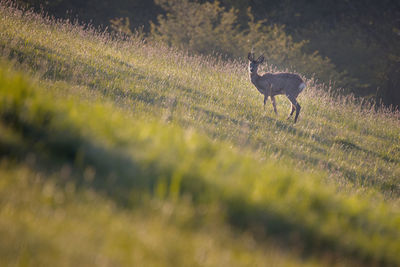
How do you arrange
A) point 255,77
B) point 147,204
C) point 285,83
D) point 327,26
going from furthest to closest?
point 327,26
point 255,77
point 285,83
point 147,204

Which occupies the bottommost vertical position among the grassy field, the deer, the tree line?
the grassy field

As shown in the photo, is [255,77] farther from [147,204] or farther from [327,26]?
[327,26]

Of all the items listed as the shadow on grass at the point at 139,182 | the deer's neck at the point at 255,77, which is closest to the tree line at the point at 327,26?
the deer's neck at the point at 255,77

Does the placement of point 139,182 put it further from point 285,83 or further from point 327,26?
point 327,26

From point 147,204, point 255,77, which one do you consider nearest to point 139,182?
point 147,204

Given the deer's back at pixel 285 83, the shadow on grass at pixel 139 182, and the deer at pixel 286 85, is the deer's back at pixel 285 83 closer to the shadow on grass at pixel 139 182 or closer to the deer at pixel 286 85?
the deer at pixel 286 85

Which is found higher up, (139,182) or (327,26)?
(327,26)

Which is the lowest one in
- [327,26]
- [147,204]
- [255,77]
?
[147,204]

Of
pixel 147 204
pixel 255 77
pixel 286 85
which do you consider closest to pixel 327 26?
pixel 255 77

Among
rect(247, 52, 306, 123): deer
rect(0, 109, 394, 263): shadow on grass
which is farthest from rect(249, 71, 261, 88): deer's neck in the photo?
rect(0, 109, 394, 263): shadow on grass

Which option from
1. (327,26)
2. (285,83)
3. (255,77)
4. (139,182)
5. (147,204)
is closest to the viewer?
(147,204)

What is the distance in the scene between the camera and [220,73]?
14953 mm

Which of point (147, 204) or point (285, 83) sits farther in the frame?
point (285, 83)

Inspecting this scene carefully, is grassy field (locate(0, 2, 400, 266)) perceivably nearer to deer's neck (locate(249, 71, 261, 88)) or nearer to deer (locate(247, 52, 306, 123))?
deer (locate(247, 52, 306, 123))
